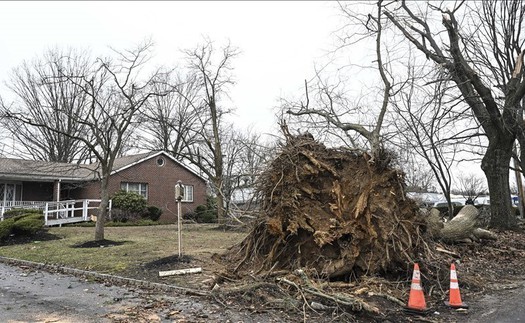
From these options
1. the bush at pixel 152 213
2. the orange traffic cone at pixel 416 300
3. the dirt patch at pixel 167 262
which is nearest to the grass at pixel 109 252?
the dirt patch at pixel 167 262

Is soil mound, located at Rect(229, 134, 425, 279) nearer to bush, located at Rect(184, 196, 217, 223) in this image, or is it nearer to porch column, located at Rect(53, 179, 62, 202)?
porch column, located at Rect(53, 179, 62, 202)

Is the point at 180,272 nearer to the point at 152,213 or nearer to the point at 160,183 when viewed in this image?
the point at 152,213

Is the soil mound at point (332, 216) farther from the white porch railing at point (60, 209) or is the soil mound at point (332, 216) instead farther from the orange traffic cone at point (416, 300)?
the white porch railing at point (60, 209)

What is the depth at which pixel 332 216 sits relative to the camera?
8.31 m

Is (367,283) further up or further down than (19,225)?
further down

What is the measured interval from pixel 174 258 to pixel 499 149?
525 inches

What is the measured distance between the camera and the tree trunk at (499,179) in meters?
16.0

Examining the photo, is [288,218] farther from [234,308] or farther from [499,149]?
[499,149]

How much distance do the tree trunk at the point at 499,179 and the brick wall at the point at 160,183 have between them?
1957cm

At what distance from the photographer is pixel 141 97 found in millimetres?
15258

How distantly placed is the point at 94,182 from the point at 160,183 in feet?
19.4

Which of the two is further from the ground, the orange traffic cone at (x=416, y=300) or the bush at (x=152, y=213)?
the bush at (x=152, y=213)

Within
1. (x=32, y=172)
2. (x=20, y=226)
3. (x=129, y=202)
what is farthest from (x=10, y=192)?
(x=20, y=226)

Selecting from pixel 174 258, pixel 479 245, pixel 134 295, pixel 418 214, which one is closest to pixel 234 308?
pixel 134 295
